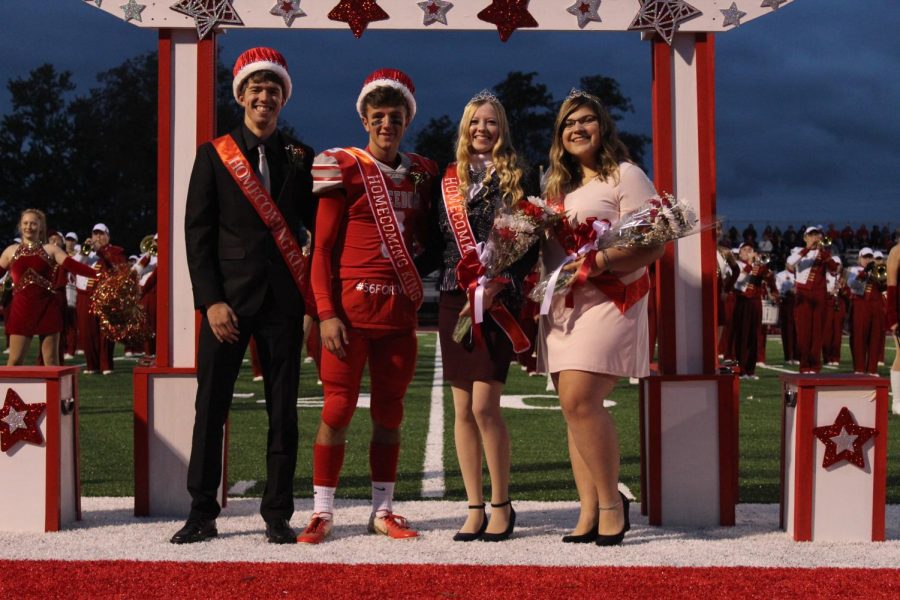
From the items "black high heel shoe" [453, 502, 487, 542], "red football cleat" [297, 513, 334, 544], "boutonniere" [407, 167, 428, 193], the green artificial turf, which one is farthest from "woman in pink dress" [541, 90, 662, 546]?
the green artificial turf

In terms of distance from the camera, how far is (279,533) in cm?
510

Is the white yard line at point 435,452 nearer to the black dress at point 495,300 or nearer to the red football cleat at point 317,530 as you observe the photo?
the red football cleat at point 317,530

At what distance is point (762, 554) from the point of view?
4.89 meters

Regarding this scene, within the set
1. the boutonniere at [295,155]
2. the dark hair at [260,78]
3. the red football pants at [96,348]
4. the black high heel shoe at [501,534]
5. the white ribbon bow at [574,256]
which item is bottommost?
the black high heel shoe at [501,534]

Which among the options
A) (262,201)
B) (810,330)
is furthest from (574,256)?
(810,330)

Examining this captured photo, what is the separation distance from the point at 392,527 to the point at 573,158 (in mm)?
1822

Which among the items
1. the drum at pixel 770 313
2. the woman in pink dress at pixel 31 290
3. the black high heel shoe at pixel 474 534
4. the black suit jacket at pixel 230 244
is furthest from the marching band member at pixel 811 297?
the black suit jacket at pixel 230 244

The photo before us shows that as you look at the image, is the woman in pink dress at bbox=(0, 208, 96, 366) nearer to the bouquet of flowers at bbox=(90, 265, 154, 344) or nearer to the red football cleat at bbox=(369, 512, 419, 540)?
the bouquet of flowers at bbox=(90, 265, 154, 344)

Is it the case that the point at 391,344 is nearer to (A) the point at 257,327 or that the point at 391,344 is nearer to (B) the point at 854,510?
(A) the point at 257,327

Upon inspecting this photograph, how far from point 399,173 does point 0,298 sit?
1137 centimetres

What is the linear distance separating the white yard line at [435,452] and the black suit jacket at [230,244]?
1.94m

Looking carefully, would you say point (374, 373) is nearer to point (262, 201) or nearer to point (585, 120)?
point (262, 201)

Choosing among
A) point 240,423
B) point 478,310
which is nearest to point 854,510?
point 478,310

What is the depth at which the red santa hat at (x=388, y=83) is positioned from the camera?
513 centimetres
